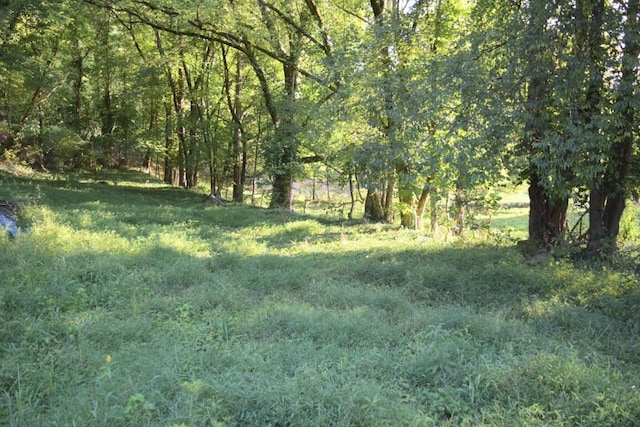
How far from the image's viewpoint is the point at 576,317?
498cm

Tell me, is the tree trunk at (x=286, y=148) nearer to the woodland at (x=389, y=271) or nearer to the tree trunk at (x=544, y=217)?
the woodland at (x=389, y=271)

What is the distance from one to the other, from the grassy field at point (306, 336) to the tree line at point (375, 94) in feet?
5.56

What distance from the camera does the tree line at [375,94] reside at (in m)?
6.04

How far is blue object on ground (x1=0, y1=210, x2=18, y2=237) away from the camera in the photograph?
7219mm

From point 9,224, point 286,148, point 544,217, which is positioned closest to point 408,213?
point 286,148

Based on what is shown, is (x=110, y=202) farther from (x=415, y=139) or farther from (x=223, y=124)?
(x=415, y=139)

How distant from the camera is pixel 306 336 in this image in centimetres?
450

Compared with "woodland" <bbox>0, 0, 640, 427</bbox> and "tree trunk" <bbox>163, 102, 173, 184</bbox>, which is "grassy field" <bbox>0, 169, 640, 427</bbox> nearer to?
"woodland" <bbox>0, 0, 640, 427</bbox>

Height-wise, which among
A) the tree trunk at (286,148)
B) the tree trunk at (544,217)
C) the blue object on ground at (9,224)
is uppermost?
the tree trunk at (286,148)

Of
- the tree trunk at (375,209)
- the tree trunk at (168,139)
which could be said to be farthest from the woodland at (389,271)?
the tree trunk at (168,139)

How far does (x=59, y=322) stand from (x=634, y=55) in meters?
7.38

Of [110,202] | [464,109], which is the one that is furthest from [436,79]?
[110,202]

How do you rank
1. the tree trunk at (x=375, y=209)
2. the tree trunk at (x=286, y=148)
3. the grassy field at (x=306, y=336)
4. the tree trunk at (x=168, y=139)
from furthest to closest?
the tree trunk at (x=168, y=139)
the tree trunk at (x=375, y=209)
the tree trunk at (x=286, y=148)
the grassy field at (x=306, y=336)

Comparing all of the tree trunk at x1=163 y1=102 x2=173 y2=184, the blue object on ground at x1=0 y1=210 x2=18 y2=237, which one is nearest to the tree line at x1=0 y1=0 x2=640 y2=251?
the tree trunk at x1=163 y1=102 x2=173 y2=184
